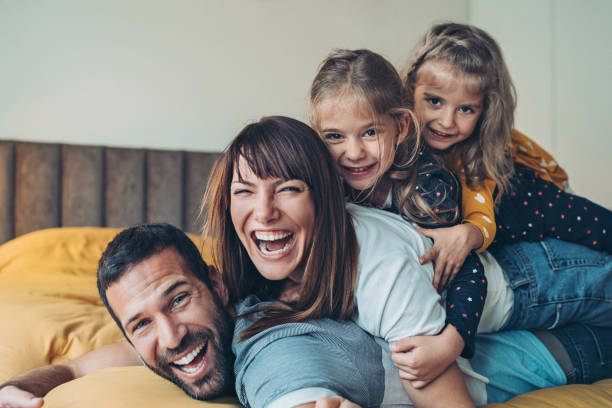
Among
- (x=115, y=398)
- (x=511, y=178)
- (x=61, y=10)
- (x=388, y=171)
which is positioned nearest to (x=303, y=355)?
(x=115, y=398)

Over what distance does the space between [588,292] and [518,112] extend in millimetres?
2559

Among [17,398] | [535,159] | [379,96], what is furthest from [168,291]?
[535,159]

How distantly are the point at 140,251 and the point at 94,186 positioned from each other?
6.40ft

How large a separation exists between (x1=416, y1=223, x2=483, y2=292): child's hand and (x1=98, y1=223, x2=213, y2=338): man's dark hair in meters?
0.51

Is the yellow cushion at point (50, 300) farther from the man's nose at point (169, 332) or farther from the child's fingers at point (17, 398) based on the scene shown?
the man's nose at point (169, 332)

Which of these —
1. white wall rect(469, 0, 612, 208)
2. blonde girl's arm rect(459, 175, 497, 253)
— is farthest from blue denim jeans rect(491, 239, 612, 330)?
white wall rect(469, 0, 612, 208)

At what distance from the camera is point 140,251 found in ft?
3.65

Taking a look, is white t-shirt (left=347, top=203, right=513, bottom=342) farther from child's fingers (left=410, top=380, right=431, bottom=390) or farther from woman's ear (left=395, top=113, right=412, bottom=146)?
woman's ear (left=395, top=113, right=412, bottom=146)

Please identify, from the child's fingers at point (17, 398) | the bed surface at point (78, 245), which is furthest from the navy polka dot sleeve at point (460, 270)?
the child's fingers at point (17, 398)

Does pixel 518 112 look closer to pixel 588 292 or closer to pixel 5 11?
pixel 588 292

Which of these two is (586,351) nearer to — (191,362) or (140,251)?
(191,362)

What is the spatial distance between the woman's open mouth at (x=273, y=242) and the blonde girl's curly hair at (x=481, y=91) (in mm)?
702

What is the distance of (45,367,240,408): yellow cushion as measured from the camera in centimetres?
99

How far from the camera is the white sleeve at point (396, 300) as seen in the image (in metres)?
1.01
